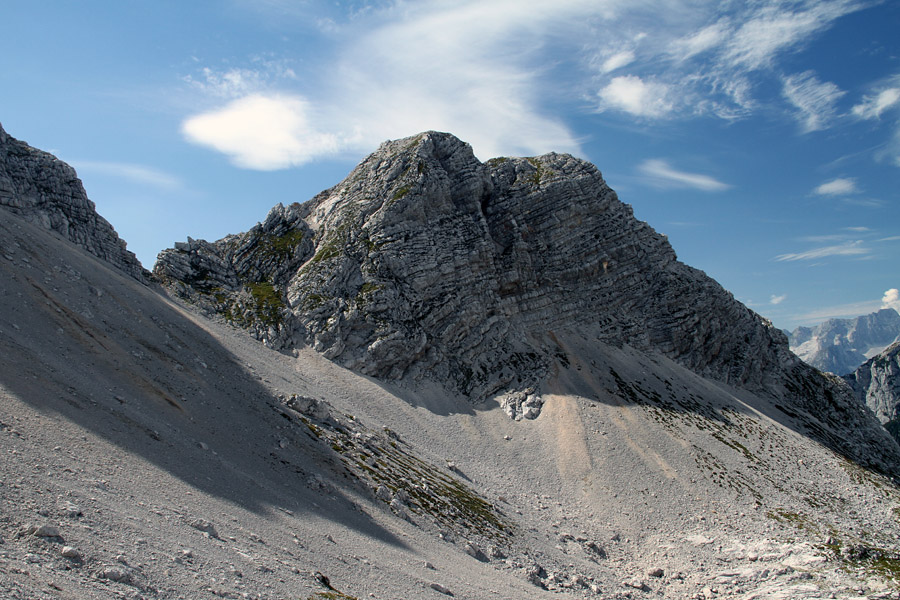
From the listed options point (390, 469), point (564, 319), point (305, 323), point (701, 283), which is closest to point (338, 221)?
point (305, 323)

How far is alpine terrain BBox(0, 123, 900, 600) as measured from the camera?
25.2 m

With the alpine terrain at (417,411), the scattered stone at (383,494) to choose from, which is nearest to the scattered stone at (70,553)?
the alpine terrain at (417,411)

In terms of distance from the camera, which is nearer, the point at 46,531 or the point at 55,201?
the point at 46,531

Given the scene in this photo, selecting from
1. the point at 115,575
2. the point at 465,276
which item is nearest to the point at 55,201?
the point at 465,276

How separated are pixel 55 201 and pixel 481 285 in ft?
171

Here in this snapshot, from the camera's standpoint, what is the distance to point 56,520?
1911 centimetres

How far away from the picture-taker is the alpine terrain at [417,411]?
25188mm

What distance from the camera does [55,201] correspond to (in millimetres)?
61062

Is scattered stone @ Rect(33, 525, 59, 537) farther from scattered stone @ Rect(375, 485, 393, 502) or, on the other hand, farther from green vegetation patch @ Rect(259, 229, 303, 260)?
green vegetation patch @ Rect(259, 229, 303, 260)

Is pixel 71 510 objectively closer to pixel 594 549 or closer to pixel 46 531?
pixel 46 531

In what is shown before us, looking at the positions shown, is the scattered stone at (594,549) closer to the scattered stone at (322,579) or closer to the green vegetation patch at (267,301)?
the scattered stone at (322,579)

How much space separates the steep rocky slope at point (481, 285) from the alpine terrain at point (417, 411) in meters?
0.38

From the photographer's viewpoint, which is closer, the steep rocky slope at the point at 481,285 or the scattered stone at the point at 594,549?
the scattered stone at the point at 594,549

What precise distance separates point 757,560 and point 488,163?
224ft
